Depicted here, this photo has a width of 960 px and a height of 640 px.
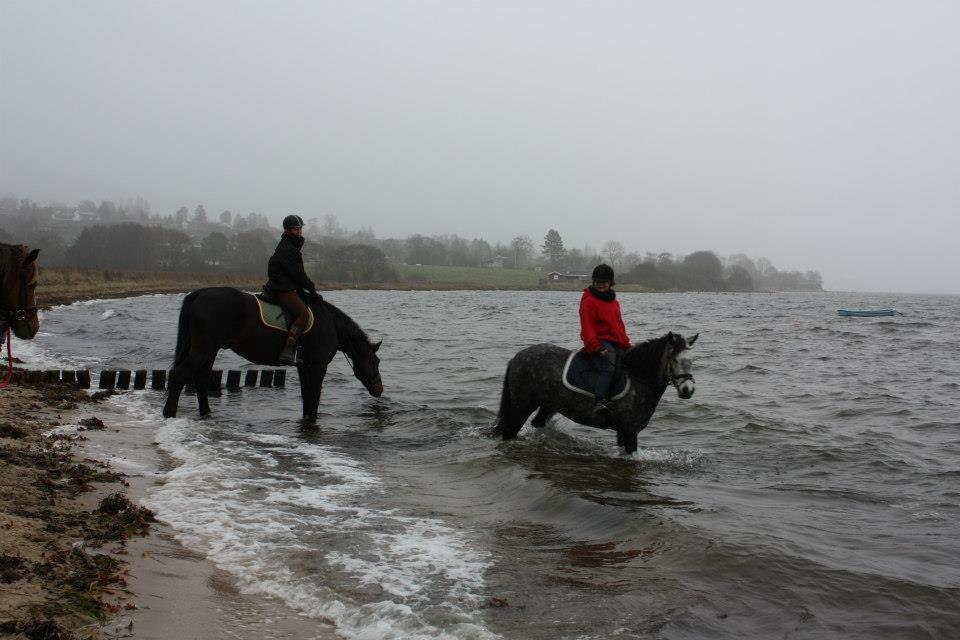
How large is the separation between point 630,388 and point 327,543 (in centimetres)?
505

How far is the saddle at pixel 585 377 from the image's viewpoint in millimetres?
9742

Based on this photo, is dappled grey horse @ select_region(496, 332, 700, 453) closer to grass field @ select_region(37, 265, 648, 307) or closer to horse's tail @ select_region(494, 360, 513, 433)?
horse's tail @ select_region(494, 360, 513, 433)

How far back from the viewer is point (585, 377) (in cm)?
988

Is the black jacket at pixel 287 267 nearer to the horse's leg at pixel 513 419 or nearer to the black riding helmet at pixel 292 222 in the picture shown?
the black riding helmet at pixel 292 222

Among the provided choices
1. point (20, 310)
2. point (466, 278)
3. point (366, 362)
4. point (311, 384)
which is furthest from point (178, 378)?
point (466, 278)

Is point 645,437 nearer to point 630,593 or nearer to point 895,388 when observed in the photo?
point 630,593

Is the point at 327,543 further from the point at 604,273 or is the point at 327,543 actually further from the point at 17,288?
the point at 604,273

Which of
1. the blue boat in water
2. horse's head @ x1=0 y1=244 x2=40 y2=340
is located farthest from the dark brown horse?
the blue boat in water

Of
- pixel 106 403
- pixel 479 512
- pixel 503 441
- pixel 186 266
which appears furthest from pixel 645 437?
pixel 186 266

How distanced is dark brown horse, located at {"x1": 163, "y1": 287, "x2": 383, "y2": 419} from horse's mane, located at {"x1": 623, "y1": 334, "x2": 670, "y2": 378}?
5265 millimetres

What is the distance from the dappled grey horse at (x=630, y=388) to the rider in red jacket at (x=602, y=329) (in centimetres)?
21

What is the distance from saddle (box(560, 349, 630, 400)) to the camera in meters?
9.74

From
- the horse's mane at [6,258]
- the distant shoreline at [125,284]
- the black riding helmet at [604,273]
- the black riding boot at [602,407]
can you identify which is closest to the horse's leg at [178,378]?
the horse's mane at [6,258]

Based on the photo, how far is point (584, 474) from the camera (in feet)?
30.3
